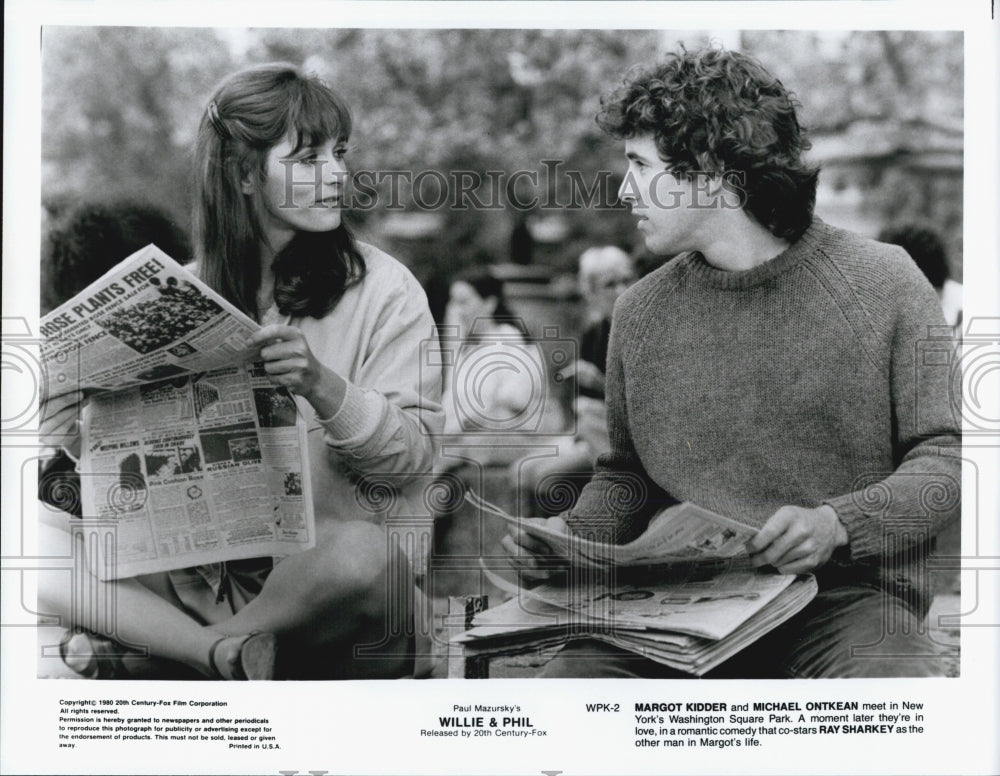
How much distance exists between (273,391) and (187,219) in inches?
22.3

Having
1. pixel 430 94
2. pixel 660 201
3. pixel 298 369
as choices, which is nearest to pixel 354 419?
pixel 298 369

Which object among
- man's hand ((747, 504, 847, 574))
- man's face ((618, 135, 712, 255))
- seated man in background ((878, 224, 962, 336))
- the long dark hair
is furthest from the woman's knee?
seated man in background ((878, 224, 962, 336))

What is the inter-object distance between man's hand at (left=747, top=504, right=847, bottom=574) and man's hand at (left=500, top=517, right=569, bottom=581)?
22.4 inches

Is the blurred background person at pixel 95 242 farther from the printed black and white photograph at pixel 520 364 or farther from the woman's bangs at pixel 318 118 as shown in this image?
the woman's bangs at pixel 318 118

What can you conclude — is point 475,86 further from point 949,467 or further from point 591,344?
point 949,467

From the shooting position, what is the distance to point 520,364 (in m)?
3.25

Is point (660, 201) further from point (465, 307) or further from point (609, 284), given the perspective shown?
point (465, 307)

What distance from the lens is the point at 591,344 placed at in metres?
3.26

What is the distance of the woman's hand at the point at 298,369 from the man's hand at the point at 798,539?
1.30m

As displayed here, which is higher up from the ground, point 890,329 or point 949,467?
point 890,329

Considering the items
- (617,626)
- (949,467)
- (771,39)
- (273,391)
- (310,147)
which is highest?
(771,39)

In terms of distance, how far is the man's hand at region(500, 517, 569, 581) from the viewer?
3.26 m

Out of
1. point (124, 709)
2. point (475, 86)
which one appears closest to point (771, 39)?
point (475, 86)

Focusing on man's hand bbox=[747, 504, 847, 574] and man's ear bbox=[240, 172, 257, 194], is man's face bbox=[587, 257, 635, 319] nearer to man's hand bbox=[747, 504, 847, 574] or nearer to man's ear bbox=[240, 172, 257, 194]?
man's hand bbox=[747, 504, 847, 574]
